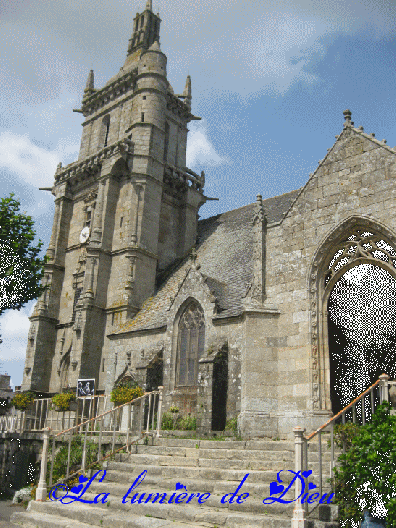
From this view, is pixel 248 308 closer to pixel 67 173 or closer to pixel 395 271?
pixel 395 271

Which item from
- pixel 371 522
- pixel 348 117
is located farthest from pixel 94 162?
pixel 371 522

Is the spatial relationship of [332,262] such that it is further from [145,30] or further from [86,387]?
[145,30]

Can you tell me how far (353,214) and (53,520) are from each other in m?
9.65

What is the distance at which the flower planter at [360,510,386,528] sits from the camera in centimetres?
715

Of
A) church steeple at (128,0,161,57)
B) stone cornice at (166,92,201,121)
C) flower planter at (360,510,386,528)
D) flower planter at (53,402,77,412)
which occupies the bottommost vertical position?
flower planter at (360,510,386,528)

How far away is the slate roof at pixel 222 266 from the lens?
1964cm

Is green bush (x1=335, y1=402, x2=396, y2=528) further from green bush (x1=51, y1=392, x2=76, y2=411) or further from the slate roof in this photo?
green bush (x1=51, y1=392, x2=76, y2=411)

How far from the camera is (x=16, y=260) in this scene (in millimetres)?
18094

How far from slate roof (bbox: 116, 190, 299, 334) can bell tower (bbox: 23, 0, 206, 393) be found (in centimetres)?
106

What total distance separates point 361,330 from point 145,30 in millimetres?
25450

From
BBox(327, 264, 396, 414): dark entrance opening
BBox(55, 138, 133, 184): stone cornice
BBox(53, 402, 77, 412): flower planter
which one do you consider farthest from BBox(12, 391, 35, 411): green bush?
BBox(55, 138, 133, 184): stone cornice

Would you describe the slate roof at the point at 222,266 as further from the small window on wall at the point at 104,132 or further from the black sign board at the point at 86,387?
the small window on wall at the point at 104,132

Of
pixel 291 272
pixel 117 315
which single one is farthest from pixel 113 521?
pixel 117 315

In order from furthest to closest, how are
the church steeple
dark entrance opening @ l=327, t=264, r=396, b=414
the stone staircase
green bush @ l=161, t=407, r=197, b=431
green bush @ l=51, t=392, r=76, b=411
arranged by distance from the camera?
the church steeple
green bush @ l=51, t=392, r=76, b=411
green bush @ l=161, t=407, r=197, b=431
dark entrance opening @ l=327, t=264, r=396, b=414
the stone staircase
